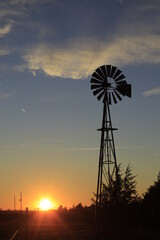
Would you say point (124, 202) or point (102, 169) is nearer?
point (102, 169)

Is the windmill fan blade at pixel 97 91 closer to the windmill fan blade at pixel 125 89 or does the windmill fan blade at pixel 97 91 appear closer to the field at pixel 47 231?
the windmill fan blade at pixel 125 89

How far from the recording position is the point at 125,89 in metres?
42.7

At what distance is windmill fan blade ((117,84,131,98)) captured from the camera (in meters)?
42.5

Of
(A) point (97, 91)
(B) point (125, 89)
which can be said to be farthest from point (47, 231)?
(B) point (125, 89)

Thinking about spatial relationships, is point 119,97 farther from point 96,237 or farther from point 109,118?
point 96,237

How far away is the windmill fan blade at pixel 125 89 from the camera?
4250 cm

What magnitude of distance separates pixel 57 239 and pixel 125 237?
6462 mm

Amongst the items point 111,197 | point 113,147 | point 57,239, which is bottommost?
point 57,239

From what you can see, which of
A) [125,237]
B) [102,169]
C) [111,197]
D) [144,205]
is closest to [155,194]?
[144,205]

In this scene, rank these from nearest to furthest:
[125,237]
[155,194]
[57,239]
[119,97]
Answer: [125,237] → [57,239] → [119,97] → [155,194]

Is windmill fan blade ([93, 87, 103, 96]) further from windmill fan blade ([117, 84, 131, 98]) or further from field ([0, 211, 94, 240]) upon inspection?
field ([0, 211, 94, 240])

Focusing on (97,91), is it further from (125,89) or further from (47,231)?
(47,231)

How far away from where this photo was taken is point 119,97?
42.9m

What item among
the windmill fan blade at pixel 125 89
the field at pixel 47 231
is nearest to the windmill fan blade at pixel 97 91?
the windmill fan blade at pixel 125 89
